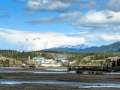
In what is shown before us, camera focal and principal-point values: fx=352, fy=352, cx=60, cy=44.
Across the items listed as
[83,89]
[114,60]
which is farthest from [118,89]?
[114,60]

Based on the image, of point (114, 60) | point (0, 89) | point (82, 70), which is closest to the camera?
point (0, 89)

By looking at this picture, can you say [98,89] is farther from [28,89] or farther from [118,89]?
Answer: [28,89]

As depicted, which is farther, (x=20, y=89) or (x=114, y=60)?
(x=114, y=60)

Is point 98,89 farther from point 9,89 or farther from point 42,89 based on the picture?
point 9,89

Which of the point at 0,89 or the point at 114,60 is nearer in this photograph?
the point at 0,89

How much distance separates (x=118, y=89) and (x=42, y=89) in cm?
1060

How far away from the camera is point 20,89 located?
47500mm

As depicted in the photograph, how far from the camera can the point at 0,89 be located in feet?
152

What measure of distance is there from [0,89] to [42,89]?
5.71 m

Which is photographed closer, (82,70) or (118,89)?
(118,89)

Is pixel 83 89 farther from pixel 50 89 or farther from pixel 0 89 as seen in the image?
pixel 0 89

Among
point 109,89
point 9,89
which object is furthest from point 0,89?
point 109,89

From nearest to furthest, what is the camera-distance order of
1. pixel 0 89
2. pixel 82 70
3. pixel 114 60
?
pixel 0 89
pixel 82 70
pixel 114 60

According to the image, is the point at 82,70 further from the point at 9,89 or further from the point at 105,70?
the point at 9,89
